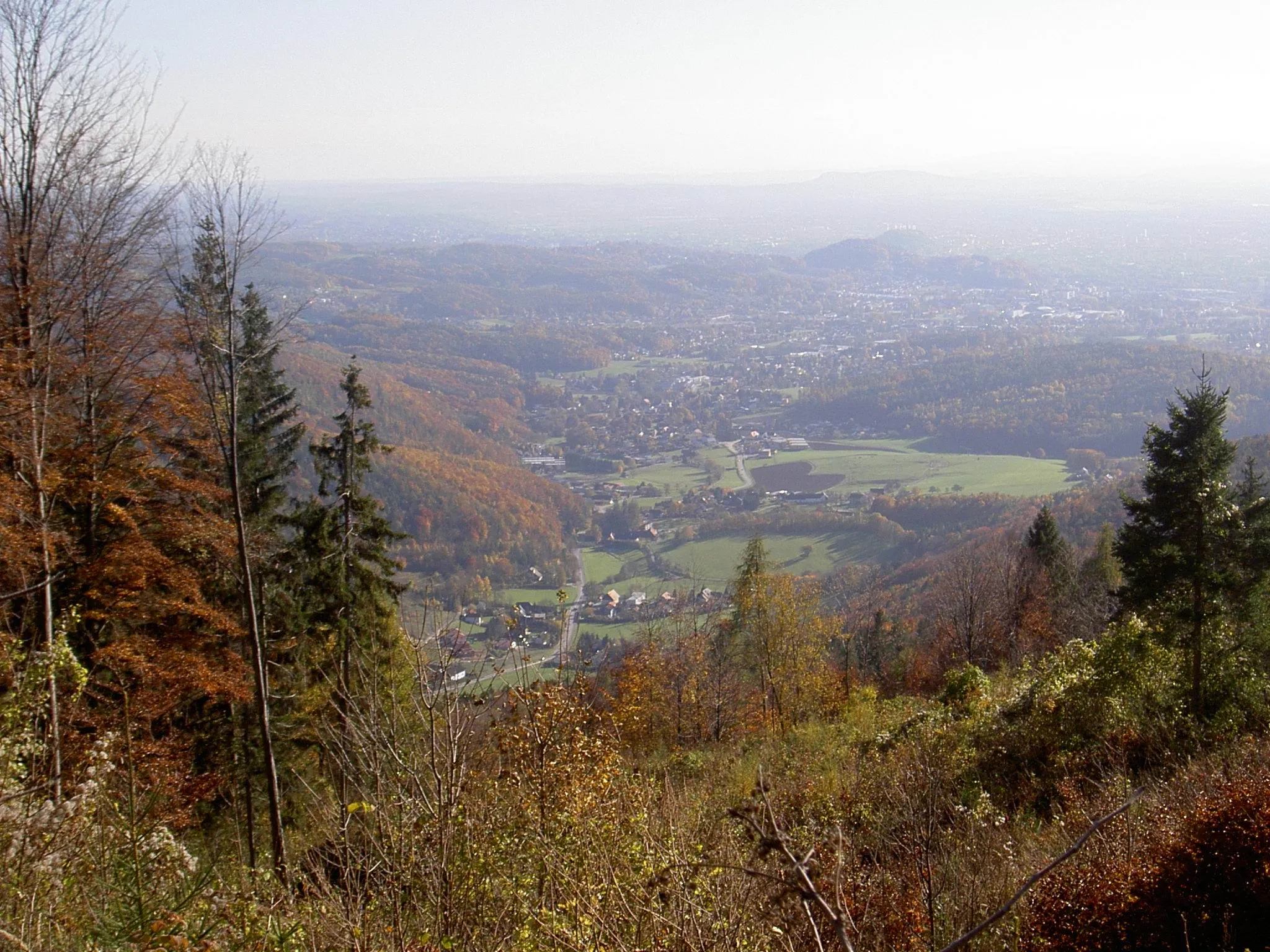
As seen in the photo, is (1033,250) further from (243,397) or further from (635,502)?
(243,397)

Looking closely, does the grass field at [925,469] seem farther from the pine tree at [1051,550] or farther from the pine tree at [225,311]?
the pine tree at [225,311]

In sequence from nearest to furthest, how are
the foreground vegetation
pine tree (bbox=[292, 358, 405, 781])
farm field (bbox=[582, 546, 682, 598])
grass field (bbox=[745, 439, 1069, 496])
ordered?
the foreground vegetation < pine tree (bbox=[292, 358, 405, 781]) < farm field (bbox=[582, 546, 682, 598]) < grass field (bbox=[745, 439, 1069, 496])

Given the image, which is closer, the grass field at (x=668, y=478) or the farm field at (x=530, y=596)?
the farm field at (x=530, y=596)

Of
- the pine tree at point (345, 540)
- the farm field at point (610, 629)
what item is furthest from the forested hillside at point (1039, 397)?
the pine tree at point (345, 540)

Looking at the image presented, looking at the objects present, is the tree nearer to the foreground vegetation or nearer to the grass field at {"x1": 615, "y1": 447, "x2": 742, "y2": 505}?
the foreground vegetation

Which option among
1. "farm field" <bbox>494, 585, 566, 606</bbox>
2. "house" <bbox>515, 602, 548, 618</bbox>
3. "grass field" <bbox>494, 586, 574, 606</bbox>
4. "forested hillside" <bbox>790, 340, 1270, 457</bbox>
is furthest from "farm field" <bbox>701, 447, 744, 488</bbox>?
"house" <bbox>515, 602, 548, 618</bbox>
